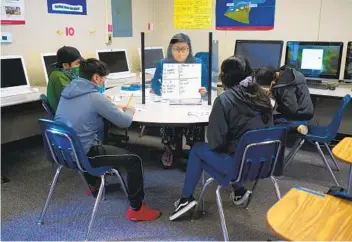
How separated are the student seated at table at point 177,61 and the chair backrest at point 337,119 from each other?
3.42 ft

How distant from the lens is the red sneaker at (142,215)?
2389 mm

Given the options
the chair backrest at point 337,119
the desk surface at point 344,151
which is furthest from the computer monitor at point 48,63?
the desk surface at point 344,151

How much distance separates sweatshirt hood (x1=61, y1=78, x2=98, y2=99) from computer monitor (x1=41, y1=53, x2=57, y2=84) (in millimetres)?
1630

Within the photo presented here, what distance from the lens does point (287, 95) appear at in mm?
3000

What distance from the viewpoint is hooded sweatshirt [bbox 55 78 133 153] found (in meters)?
2.17

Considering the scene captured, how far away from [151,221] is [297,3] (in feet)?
10.3

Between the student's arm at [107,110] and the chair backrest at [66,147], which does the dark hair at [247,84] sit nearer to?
the student's arm at [107,110]

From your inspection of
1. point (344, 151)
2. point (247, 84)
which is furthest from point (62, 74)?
point (344, 151)

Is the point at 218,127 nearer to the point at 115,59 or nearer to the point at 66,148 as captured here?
the point at 66,148

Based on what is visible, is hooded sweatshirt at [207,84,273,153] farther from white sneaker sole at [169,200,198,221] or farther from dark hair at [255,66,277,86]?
dark hair at [255,66,277,86]

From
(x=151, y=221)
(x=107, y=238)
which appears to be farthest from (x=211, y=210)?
(x=107, y=238)

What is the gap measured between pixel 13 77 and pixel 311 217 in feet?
10.2

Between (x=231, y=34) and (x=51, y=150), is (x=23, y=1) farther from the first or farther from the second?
(x=231, y=34)

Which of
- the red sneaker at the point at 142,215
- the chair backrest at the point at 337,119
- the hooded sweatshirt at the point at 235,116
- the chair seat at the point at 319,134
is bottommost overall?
the red sneaker at the point at 142,215
